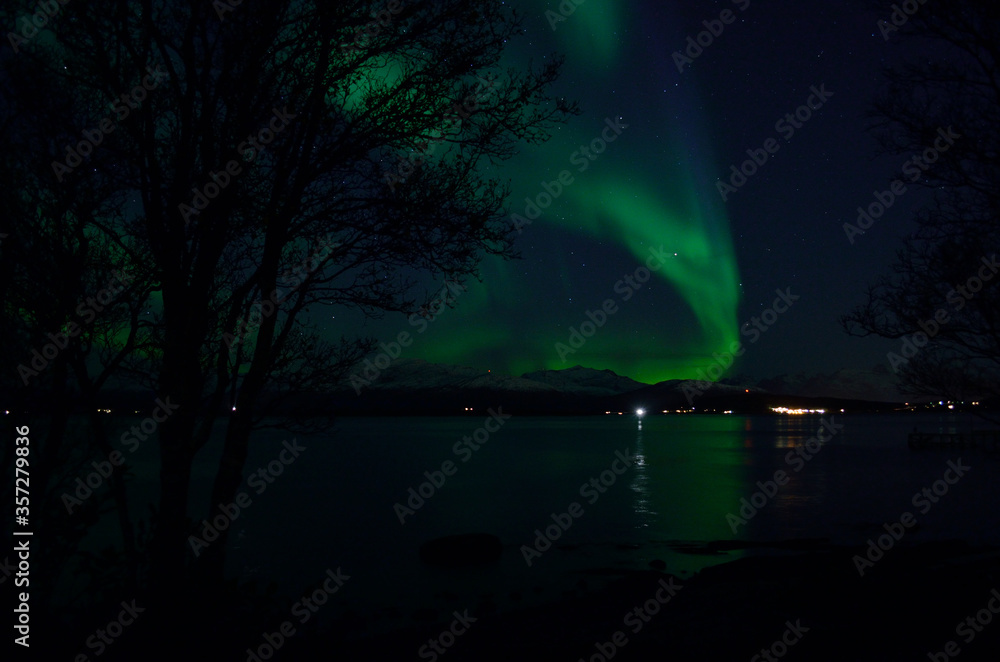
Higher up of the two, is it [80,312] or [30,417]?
[80,312]

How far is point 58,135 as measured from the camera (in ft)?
29.9

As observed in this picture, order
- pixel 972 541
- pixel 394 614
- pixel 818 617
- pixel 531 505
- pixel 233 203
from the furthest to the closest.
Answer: pixel 531 505
pixel 972 541
pixel 394 614
pixel 818 617
pixel 233 203

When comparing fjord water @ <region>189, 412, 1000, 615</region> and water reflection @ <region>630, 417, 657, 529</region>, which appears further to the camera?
water reflection @ <region>630, 417, 657, 529</region>

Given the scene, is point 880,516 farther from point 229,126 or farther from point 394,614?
point 229,126

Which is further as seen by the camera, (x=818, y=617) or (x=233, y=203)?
(x=818, y=617)

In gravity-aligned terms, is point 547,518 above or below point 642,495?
below

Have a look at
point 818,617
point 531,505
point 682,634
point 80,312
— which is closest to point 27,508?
point 80,312

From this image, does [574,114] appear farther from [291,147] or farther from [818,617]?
[818,617]

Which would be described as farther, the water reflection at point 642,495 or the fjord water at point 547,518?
the water reflection at point 642,495

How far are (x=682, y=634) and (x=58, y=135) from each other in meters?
11.3

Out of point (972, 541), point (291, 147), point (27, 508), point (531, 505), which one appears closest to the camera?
point (27, 508)

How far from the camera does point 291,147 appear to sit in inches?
375

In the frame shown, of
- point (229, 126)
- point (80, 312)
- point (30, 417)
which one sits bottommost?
point (30, 417)

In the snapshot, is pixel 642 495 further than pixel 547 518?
Yes
